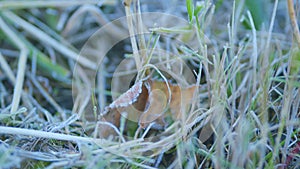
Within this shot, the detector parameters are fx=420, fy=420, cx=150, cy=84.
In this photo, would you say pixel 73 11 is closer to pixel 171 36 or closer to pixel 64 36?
pixel 64 36

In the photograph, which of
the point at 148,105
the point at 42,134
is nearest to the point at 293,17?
the point at 148,105

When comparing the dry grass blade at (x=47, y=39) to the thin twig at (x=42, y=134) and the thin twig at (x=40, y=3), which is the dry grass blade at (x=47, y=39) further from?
the thin twig at (x=42, y=134)

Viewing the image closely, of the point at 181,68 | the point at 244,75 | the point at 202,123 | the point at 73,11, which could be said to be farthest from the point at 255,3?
the point at 73,11

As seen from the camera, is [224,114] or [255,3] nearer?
[224,114]

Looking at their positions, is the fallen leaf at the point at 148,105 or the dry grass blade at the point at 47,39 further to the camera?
the dry grass blade at the point at 47,39

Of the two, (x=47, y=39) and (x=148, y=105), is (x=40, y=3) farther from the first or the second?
(x=148, y=105)

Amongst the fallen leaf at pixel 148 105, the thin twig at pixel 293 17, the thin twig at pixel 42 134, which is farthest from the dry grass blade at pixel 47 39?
the thin twig at pixel 293 17

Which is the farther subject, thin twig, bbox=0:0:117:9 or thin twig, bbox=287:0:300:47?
thin twig, bbox=0:0:117:9

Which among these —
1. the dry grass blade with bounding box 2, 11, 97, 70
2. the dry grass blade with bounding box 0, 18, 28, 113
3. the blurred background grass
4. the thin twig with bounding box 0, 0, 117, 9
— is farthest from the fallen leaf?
the thin twig with bounding box 0, 0, 117, 9

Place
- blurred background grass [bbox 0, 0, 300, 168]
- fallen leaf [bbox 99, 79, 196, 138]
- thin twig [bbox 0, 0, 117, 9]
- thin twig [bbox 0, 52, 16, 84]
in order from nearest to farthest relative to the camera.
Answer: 1. blurred background grass [bbox 0, 0, 300, 168]
2. fallen leaf [bbox 99, 79, 196, 138]
3. thin twig [bbox 0, 52, 16, 84]
4. thin twig [bbox 0, 0, 117, 9]

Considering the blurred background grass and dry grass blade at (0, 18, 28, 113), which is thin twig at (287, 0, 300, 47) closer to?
the blurred background grass

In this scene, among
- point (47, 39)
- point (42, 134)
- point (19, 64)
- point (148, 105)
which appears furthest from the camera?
point (47, 39)
